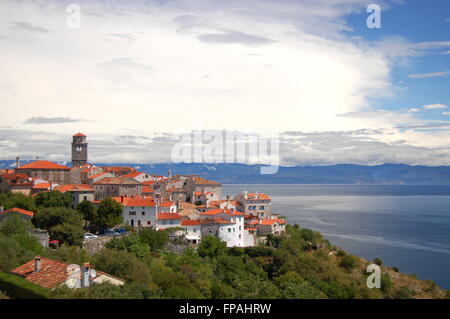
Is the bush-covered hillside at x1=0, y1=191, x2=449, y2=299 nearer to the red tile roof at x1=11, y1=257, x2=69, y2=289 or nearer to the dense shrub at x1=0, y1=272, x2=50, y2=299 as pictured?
the dense shrub at x1=0, y1=272, x2=50, y2=299

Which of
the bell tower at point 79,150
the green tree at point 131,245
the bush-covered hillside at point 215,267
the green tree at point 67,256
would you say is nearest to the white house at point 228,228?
the bush-covered hillside at point 215,267

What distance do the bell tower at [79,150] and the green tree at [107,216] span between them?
23155mm

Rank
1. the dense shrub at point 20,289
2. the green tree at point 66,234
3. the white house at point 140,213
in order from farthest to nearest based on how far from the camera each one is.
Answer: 1. the white house at point 140,213
2. the green tree at point 66,234
3. the dense shrub at point 20,289

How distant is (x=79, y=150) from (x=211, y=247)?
31070mm

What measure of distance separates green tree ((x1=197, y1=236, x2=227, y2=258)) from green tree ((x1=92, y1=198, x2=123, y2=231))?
822 cm

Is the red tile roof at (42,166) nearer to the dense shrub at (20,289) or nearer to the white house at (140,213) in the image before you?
the white house at (140,213)

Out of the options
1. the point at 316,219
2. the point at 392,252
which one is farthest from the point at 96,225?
the point at 316,219

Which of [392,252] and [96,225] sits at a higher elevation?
[96,225]

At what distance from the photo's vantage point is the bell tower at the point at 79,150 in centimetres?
6369

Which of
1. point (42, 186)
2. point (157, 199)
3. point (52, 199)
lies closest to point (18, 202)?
point (52, 199)

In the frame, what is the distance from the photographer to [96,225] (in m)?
42.1
